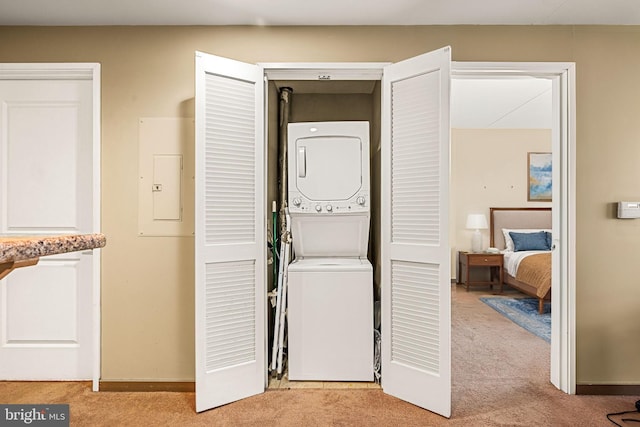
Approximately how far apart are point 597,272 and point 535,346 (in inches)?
48.8

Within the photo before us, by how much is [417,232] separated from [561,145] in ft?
3.76

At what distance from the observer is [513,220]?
6293 mm

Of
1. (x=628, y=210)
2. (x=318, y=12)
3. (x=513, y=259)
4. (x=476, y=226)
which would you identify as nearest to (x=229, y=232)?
(x=318, y=12)

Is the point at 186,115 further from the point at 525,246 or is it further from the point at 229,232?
the point at 525,246

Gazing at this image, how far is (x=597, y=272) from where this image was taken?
2570mm

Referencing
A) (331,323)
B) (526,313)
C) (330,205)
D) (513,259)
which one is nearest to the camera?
(331,323)

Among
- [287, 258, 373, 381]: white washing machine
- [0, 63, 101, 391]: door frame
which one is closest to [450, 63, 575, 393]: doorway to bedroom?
[287, 258, 373, 381]: white washing machine

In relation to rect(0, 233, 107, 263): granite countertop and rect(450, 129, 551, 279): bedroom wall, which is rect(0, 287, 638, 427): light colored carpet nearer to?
rect(0, 233, 107, 263): granite countertop

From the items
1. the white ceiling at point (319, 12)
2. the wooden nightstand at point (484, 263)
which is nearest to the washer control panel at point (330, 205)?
the white ceiling at point (319, 12)

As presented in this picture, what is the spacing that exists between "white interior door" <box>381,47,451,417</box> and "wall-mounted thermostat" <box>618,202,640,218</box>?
122cm

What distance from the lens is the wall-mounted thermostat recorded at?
253 cm

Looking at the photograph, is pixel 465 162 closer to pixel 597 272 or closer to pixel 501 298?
pixel 501 298

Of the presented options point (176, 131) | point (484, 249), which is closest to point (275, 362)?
point (176, 131)

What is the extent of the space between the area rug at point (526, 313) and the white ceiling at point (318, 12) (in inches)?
109
